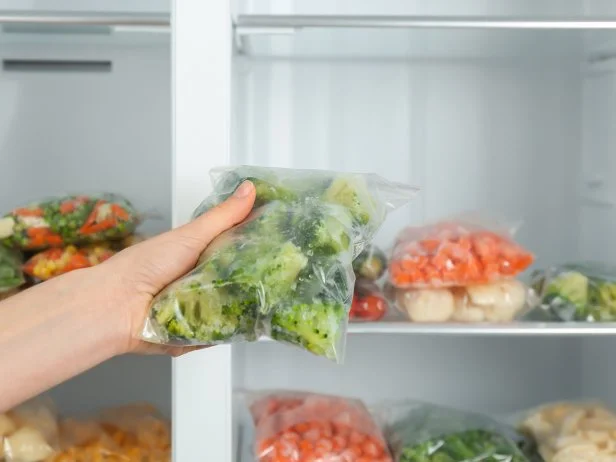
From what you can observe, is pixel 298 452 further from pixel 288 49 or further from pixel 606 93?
pixel 606 93

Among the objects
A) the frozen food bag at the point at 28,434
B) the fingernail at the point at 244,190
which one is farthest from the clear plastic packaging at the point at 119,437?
the fingernail at the point at 244,190

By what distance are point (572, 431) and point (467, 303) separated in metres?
0.31

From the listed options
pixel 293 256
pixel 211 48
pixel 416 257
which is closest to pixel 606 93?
pixel 416 257

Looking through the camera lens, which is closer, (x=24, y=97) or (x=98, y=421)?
(x=98, y=421)

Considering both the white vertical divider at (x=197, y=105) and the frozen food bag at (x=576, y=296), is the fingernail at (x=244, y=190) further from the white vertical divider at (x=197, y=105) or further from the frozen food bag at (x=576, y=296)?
the frozen food bag at (x=576, y=296)

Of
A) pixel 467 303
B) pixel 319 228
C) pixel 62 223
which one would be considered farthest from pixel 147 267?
pixel 467 303

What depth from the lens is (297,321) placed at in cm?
90

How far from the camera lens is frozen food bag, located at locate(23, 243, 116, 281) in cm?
145

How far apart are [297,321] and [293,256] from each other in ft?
0.25

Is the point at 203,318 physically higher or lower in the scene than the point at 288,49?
lower

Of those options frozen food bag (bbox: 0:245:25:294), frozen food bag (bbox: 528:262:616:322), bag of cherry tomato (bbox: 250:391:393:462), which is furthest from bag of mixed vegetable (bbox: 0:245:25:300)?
frozen food bag (bbox: 528:262:616:322)

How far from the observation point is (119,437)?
152cm

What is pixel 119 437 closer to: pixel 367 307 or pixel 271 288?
pixel 367 307

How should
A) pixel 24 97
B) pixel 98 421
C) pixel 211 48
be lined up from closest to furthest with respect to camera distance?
pixel 211 48 → pixel 98 421 → pixel 24 97
